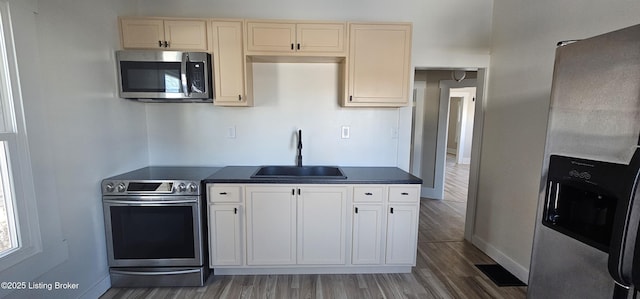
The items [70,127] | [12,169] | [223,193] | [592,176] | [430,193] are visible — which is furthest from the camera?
[430,193]

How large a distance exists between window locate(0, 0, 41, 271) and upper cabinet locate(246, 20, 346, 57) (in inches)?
55.5

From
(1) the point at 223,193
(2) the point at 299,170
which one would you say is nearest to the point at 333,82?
(2) the point at 299,170

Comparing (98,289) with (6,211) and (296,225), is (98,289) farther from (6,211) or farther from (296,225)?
(296,225)

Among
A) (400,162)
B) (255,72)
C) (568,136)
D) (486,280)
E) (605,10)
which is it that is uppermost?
(605,10)

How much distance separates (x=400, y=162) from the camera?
2824 mm

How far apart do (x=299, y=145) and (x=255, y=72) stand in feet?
2.83

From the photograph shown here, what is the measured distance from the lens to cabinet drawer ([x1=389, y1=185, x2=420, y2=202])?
2219 millimetres

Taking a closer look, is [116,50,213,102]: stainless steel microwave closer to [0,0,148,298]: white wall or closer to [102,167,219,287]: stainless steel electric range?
[0,0,148,298]: white wall

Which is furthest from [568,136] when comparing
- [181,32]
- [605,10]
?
[181,32]

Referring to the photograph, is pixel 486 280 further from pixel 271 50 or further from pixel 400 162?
pixel 271 50

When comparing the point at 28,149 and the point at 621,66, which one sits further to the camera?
the point at 28,149

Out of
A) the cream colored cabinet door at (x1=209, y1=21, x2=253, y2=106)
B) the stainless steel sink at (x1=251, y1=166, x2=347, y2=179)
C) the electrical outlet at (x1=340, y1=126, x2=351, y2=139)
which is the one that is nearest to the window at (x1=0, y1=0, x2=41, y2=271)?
the cream colored cabinet door at (x1=209, y1=21, x2=253, y2=106)

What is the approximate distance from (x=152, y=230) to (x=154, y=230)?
1cm

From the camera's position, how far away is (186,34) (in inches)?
89.4
